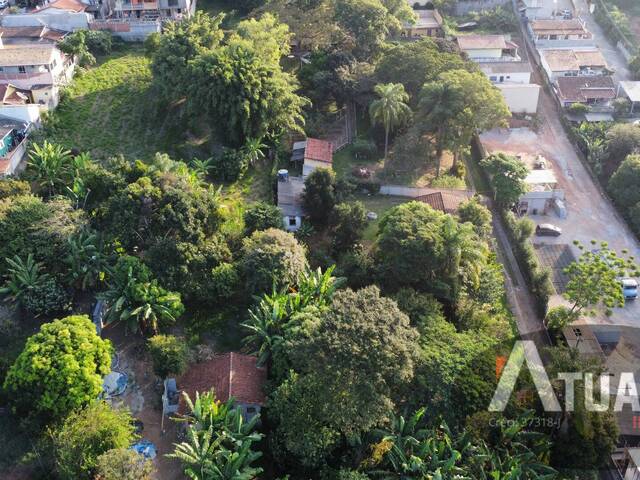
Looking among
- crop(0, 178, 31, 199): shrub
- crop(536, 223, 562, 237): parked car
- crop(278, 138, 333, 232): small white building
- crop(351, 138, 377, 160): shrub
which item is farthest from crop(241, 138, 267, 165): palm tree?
crop(536, 223, 562, 237): parked car

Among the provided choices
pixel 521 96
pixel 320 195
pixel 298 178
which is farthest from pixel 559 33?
pixel 320 195

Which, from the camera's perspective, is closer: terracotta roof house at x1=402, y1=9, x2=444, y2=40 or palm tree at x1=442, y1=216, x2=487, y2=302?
palm tree at x1=442, y1=216, x2=487, y2=302

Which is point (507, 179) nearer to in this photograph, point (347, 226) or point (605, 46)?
point (347, 226)

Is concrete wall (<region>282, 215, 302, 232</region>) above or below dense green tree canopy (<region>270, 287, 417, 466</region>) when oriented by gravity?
below

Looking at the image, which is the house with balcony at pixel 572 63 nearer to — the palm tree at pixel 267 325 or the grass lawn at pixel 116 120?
the grass lawn at pixel 116 120

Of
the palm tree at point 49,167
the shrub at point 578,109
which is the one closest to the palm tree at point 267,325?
the palm tree at point 49,167

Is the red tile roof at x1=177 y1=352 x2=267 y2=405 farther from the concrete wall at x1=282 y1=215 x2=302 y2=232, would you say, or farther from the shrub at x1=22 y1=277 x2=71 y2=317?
the concrete wall at x1=282 y1=215 x2=302 y2=232

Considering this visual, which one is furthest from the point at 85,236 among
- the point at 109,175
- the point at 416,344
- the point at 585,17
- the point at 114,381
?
the point at 585,17

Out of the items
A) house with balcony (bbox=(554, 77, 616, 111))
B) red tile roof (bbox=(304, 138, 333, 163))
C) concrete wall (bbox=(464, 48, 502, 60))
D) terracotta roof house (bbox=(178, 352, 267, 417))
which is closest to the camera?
terracotta roof house (bbox=(178, 352, 267, 417))
